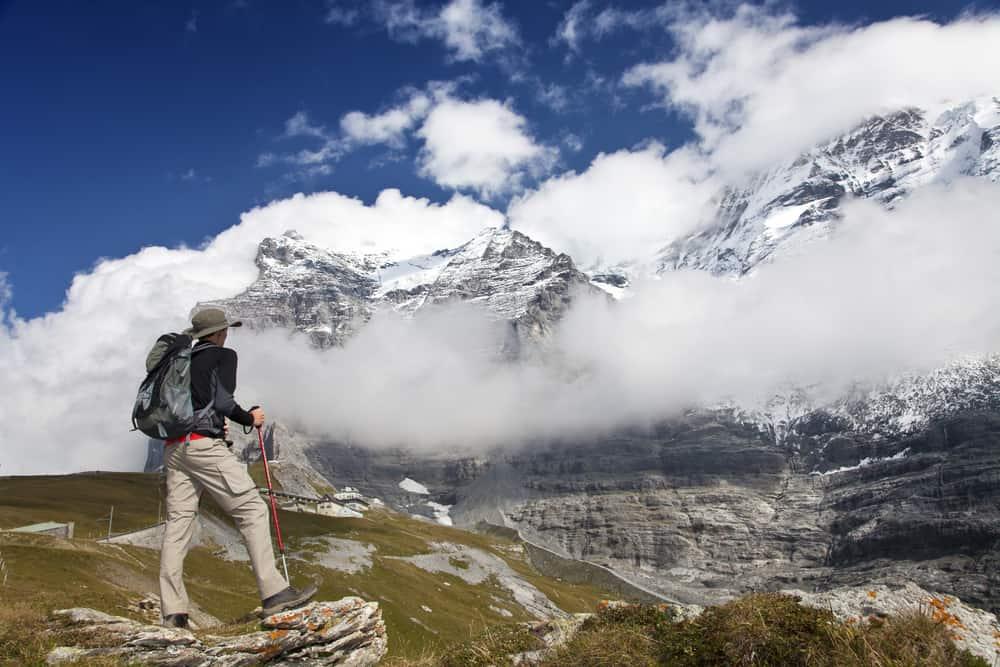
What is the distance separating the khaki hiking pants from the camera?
40.8 ft

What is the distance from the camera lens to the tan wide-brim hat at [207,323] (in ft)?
43.1

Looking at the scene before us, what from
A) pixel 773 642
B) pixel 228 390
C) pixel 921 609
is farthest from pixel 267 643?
pixel 921 609

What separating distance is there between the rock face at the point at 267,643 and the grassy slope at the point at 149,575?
91cm

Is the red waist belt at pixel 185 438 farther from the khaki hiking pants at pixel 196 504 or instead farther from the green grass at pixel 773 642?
the green grass at pixel 773 642

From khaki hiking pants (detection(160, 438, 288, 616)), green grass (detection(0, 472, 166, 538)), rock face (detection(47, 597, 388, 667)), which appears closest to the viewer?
rock face (detection(47, 597, 388, 667))

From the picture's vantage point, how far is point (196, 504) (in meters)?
13.1

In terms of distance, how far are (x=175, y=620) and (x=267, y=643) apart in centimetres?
242

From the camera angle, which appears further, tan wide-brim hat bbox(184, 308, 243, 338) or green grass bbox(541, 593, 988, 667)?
tan wide-brim hat bbox(184, 308, 243, 338)

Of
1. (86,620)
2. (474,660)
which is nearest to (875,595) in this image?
(474,660)

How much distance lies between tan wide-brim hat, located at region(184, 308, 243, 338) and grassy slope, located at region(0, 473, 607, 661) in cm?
532

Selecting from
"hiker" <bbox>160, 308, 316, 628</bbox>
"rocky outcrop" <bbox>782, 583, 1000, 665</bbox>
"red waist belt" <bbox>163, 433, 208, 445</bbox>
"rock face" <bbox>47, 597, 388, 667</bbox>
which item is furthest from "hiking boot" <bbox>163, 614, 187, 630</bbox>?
"rocky outcrop" <bbox>782, 583, 1000, 665</bbox>

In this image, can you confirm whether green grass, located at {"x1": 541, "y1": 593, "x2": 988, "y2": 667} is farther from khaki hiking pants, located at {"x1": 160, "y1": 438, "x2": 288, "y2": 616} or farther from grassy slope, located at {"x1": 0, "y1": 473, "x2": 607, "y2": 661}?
khaki hiking pants, located at {"x1": 160, "y1": 438, "x2": 288, "y2": 616}

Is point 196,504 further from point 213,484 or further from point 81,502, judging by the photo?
point 81,502

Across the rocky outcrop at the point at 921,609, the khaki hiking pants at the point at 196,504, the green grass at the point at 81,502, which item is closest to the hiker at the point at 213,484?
the khaki hiking pants at the point at 196,504
